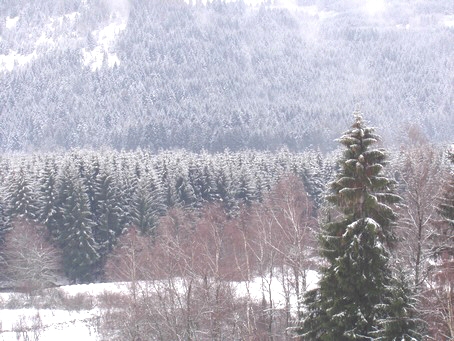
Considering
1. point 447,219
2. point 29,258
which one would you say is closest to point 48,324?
point 29,258

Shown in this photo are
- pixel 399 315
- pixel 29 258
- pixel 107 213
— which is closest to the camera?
pixel 399 315

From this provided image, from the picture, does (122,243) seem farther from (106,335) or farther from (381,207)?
(381,207)

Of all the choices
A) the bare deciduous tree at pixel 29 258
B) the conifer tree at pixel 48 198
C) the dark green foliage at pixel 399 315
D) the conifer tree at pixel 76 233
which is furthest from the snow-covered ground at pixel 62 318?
the dark green foliage at pixel 399 315

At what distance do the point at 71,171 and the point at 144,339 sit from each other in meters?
30.6

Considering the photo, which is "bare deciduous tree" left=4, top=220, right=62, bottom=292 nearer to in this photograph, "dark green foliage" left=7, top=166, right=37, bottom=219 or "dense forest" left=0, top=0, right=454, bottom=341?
"dense forest" left=0, top=0, right=454, bottom=341

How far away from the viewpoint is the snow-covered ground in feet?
132

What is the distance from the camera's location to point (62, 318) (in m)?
44.0

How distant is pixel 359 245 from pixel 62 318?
108 ft

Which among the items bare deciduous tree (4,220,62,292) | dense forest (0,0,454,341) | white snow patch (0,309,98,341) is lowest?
white snow patch (0,309,98,341)

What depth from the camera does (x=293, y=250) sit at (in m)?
24.5

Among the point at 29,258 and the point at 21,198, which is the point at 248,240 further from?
the point at 21,198

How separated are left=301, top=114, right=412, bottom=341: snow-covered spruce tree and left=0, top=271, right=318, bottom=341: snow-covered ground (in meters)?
20.0

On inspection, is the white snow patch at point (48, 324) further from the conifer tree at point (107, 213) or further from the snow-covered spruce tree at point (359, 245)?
the snow-covered spruce tree at point (359, 245)

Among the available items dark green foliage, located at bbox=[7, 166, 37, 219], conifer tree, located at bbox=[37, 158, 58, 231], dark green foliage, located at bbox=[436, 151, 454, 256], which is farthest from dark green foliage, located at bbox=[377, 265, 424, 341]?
dark green foliage, located at bbox=[7, 166, 37, 219]
